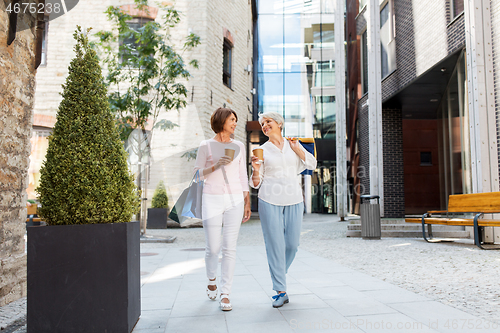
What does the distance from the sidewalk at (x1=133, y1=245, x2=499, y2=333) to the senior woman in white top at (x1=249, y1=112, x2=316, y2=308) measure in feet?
1.15

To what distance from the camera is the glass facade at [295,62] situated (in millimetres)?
22938

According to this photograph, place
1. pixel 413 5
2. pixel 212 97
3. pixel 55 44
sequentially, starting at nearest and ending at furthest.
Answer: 1. pixel 413 5
2. pixel 55 44
3. pixel 212 97

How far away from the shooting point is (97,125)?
2885mm

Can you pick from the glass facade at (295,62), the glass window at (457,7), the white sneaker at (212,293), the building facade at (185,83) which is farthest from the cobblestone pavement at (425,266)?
the glass facade at (295,62)

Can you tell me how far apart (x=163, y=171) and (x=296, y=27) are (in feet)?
46.4

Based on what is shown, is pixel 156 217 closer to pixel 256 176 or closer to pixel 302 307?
pixel 256 176

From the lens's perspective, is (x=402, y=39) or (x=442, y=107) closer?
(x=402, y=39)

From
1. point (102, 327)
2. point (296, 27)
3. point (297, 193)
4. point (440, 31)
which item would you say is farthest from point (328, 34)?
point (102, 327)

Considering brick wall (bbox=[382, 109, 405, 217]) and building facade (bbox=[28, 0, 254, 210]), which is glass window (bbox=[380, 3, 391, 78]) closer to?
brick wall (bbox=[382, 109, 405, 217])

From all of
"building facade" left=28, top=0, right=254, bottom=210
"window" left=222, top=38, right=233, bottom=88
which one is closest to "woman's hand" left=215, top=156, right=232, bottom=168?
"building facade" left=28, top=0, right=254, bottom=210

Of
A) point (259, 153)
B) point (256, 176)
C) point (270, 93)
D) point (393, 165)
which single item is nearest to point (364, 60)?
point (393, 165)

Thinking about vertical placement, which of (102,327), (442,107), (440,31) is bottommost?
(102,327)

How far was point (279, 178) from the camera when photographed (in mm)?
3648

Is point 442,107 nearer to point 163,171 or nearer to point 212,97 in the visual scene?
point 212,97
